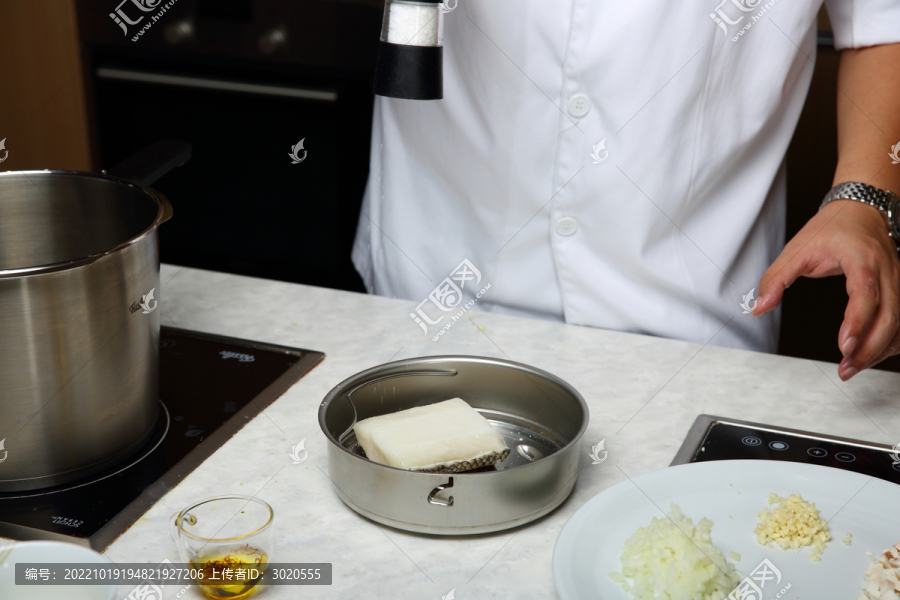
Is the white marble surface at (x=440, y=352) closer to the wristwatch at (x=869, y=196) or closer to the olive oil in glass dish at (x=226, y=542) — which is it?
the olive oil in glass dish at (x=226, y=542)

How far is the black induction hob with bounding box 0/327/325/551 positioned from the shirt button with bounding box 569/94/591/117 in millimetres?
447

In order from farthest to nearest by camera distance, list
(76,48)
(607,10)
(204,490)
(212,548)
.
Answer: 1. (76,48)
2. (607,10)
3. (204,490)
4. (212,548)

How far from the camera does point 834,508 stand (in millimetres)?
660

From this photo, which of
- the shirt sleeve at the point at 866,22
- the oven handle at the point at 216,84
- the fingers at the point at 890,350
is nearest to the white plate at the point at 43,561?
the fingers at the point at 890,350

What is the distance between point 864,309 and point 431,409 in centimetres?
47

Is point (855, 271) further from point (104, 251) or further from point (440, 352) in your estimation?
point (104, 251)

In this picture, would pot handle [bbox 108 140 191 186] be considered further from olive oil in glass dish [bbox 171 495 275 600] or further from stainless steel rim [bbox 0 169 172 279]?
olive oil in glass dish [bbox 171 495 275 600]

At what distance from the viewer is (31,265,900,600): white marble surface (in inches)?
24.1

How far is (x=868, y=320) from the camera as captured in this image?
0.85m

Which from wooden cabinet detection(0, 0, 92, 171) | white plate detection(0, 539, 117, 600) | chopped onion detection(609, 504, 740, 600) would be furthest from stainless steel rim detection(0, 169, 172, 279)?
wooden cabinet detection(0, 0, 92, 171)

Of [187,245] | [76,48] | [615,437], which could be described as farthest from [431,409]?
[76,48]

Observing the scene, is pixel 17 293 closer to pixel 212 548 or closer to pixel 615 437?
pixel 212 548

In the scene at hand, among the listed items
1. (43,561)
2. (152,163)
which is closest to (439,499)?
(43,561)

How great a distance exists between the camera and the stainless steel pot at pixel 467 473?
1.99 feet
